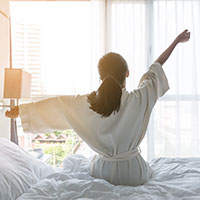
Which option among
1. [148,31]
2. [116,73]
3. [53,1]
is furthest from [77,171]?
[53,1]

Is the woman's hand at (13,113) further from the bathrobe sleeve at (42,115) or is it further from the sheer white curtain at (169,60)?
the sheer white curtain at (169,60)

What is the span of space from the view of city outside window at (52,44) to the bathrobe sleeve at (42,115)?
179 centimetres

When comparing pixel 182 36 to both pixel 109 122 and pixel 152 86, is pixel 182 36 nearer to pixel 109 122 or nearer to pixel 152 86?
pixel 152 86

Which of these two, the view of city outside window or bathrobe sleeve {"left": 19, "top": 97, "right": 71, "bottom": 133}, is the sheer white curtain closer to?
the view of city outside window

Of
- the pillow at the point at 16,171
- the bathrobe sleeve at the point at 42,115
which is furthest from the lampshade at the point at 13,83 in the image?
the bathrobe sleeve at the point at 42,115

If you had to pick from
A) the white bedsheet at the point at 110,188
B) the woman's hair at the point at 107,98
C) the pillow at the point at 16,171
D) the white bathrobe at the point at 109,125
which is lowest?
the white bedsheet at the point at 110,188

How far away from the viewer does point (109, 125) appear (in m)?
1.14

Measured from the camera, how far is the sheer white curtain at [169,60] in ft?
9.58

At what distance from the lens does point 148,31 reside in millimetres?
2959

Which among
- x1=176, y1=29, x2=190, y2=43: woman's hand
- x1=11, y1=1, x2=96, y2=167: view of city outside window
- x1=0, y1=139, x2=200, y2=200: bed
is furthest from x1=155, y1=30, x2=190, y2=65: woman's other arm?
x1=11, y1=1, x2=96, y2=167: view of city outside window

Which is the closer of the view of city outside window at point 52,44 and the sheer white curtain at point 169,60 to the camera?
the sheer white curtain at point 169,60

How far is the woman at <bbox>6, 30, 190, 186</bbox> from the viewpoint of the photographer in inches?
45.0

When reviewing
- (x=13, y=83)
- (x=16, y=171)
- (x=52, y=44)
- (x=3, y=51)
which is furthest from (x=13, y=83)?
(x=52, y=44)

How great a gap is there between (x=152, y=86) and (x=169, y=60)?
182cm
